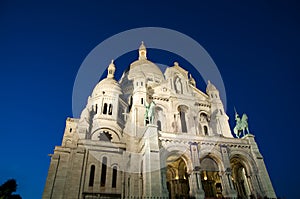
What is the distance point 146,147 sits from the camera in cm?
1914

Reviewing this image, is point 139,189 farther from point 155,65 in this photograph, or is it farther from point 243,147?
point 155,65

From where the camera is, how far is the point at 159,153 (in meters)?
18.6

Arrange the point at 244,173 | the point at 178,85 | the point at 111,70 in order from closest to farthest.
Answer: the point at 244,173, the point at 178,85, the point at 111,70

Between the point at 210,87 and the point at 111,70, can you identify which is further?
the point at 111,70

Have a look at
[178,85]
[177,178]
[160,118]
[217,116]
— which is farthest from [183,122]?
[177,178]

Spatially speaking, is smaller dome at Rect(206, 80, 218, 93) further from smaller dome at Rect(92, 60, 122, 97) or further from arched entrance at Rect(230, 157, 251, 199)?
smaller dome at Rect(92, 60, 122, 97)

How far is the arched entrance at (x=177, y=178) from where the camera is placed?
22016mm

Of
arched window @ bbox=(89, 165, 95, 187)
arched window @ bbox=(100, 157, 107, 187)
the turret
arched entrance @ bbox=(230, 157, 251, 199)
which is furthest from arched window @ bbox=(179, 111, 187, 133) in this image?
arched window @ bbox=(89, 165, 95, 187)

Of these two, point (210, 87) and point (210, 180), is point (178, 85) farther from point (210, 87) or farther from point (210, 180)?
point (210, 180)

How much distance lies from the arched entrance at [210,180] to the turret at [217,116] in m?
6.21

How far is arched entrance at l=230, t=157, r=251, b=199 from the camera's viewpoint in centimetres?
2167

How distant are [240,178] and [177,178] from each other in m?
7.03

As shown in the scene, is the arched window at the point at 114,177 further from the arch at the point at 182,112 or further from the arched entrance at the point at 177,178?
the arch at the point at 182,112

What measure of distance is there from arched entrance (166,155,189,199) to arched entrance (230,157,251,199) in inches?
210
